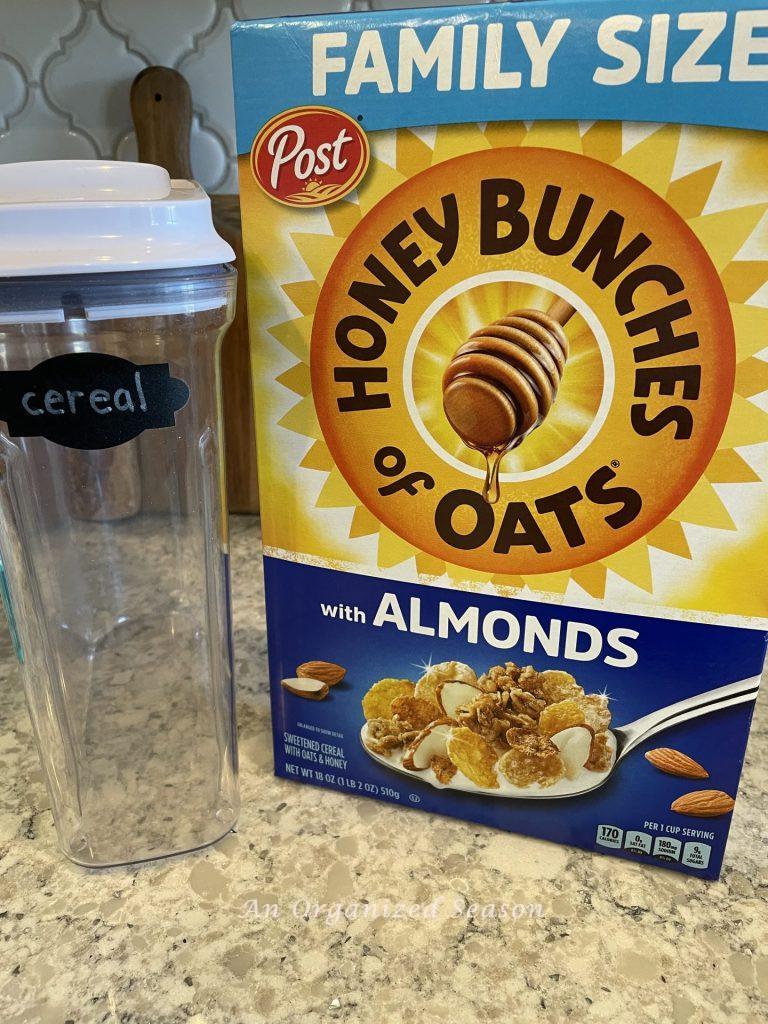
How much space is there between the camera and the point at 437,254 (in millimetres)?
454

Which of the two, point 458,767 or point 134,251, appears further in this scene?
point 458,767

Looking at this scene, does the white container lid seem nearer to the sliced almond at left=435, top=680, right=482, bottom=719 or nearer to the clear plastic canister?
the clear plastic canister

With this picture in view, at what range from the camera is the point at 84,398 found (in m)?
0.43

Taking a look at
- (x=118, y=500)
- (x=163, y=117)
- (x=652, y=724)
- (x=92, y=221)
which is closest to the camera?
(x=92, y=221)

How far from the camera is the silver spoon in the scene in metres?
0.48

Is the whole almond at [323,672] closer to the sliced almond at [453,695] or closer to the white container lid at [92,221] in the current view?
the sliced almond at [453,695]

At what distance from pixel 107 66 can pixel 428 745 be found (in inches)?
33.1

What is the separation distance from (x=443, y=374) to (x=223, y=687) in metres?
0.28

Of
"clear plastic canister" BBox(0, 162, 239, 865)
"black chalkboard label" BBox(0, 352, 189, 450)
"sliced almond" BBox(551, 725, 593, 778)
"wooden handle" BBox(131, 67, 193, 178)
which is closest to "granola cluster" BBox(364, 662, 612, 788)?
"sliced almond" BBox(551, 725, 593, 778)

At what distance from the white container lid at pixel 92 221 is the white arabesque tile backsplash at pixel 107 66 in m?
0.58

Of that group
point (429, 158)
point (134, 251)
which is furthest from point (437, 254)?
point (134, 251)

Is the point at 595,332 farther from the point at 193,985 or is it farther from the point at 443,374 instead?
the point at 193,985

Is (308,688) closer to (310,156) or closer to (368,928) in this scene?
(368,928)

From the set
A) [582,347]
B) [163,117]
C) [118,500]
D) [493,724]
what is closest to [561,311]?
[582,347]
